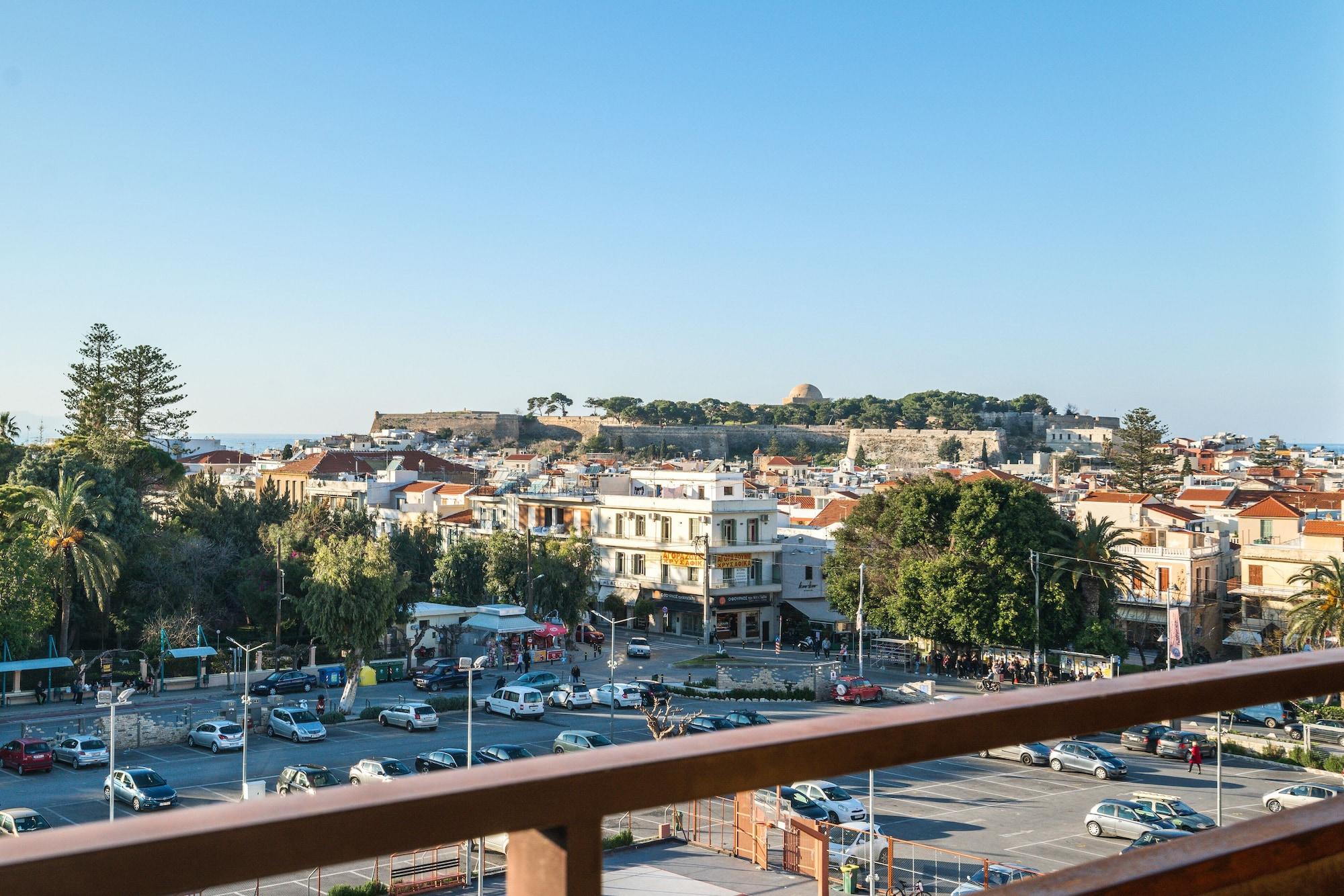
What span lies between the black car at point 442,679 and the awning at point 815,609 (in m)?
12.6

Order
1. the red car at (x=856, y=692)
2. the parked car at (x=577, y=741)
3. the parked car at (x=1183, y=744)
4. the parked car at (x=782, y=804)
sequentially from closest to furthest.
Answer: the parked car at (x=782, y=804)
the parked car at (x=1183, y=744)
the parked car at (x=577, y=741)
the red car at (x=856, y=692)

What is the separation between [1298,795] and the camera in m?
2.92

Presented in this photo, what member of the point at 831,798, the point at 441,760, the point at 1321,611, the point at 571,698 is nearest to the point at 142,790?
the point at 441,760

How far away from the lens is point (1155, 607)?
32.0 metres

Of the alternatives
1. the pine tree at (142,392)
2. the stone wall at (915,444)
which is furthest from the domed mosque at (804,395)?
the pine tree at (142,392)

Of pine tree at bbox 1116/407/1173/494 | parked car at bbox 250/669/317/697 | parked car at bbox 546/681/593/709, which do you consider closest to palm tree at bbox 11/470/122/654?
parked car at bbox 250/669/317/697

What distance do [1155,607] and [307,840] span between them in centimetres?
3413

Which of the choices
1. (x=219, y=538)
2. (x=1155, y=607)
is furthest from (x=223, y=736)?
(x=1155, y=607)

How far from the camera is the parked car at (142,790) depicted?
15250mm

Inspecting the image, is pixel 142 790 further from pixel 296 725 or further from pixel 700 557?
pixel 700 557

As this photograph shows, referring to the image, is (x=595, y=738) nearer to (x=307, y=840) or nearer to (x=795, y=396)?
(x=307, y=840)

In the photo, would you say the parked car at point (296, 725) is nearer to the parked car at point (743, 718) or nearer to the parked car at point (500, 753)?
the parked car at point (500, 753)

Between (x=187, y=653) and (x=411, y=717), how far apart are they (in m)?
6.49

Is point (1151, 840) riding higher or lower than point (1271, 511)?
higher
